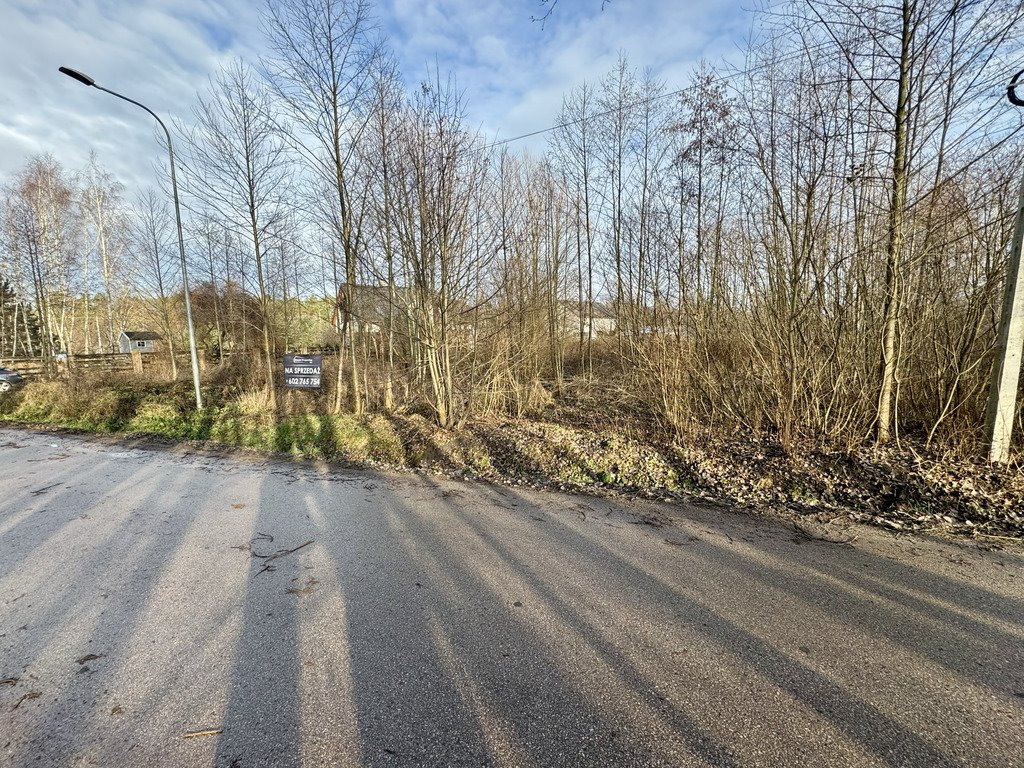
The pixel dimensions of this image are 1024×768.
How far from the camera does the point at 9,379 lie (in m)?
15.8

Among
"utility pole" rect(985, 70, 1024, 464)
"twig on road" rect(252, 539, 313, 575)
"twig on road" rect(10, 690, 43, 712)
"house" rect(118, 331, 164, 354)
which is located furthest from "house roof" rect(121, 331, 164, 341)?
"utility pole" rect(985, 70, 1024, 464)

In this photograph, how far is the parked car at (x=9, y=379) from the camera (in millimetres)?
14328

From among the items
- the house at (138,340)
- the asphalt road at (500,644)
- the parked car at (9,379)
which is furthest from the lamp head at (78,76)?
the house at (138,340)

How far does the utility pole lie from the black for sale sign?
1047cm

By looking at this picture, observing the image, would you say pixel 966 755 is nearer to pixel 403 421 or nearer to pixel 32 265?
pixel 403 421

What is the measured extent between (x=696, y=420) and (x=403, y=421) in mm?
5168

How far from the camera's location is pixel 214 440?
8633 mm

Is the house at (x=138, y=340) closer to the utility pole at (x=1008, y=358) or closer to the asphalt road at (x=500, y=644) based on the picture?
the asphalt road at (x=500, y=644)

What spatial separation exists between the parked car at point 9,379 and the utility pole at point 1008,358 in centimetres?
2251

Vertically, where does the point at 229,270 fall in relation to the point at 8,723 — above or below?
above

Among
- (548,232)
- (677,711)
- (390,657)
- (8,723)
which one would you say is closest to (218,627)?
(8,723)

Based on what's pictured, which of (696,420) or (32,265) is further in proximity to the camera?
(32,265)

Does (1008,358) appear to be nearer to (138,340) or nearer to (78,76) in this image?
(78,76)

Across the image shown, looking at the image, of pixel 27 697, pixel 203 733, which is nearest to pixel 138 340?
pixel 27 697
